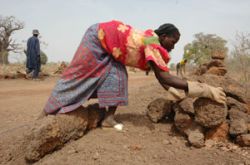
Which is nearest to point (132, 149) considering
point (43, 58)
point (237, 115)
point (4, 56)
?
point (237, 115)

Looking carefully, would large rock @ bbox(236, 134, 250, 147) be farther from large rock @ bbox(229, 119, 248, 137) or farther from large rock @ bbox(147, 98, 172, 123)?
large rock @ bbox(147, 98, 172, 123)

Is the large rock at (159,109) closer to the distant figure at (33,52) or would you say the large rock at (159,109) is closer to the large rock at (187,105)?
the large rock at (187,105)

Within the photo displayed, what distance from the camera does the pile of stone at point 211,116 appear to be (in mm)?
2740

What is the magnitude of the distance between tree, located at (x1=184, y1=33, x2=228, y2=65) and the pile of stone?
6.32 meters

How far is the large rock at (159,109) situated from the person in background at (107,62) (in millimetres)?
206

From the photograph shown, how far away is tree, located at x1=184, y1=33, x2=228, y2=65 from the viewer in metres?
9.86

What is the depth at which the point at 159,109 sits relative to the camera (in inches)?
127

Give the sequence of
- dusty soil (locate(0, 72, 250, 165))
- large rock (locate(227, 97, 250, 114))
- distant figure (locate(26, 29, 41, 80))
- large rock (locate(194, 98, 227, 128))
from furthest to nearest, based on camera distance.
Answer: distant figure (locate(26, 29, 41, 80)) → large rock (locate(227, 97, 250, 114)) → large rock (locate(194, 98, 227, 128)) → dusty soil (locate(0, 72, 250, 165))

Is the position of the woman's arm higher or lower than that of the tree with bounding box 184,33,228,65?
lower

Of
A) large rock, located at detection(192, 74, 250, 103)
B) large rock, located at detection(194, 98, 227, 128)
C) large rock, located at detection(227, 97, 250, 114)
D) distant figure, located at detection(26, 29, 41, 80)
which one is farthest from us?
distant figure, located at detection(26, 29, 41, 80)

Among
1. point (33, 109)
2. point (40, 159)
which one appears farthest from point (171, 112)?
point (33, 109)

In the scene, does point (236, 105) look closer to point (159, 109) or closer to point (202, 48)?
point (159, 109)

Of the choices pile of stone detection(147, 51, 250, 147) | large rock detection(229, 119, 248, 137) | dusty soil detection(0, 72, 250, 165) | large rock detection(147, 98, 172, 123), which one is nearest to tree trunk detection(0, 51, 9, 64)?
dusty soil detection(0, 72, 250, 165)

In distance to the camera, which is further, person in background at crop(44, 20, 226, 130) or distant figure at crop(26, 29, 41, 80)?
distant figure at crop(26, 29, 41, 80)
